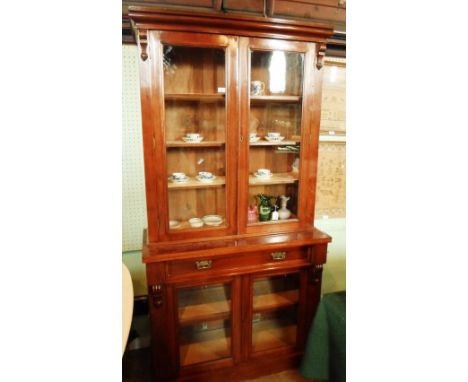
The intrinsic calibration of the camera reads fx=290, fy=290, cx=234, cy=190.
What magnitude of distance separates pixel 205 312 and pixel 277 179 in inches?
35.4

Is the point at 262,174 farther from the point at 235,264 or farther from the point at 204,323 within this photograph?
the point at 204,323

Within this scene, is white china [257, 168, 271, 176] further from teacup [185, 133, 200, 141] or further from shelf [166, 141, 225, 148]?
teacup [185, 133, 200, 141]

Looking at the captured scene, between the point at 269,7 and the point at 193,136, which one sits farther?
the point at 269,7

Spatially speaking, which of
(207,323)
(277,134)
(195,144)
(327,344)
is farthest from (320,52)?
(207,323)

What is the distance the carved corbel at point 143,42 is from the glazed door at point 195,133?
0.05 metres

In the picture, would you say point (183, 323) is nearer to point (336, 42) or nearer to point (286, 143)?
point (286, 143)

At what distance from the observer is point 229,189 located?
1.62 m

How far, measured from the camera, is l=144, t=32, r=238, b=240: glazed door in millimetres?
1442

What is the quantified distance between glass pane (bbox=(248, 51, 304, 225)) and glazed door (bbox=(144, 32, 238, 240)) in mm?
181
